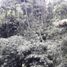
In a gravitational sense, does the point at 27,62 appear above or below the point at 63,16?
below

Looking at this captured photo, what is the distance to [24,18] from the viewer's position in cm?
1316

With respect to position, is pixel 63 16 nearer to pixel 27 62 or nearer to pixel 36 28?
pixel 36 28

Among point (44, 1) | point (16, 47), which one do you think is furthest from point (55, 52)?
point (44, 1)

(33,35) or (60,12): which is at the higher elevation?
(60,12)

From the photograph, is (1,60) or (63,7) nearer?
(1,60)

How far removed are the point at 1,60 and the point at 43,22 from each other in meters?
5.76

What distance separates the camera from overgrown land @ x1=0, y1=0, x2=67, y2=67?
833 cm

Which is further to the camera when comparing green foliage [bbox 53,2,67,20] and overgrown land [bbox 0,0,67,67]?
green foliage [bbox 53,2,67,20]

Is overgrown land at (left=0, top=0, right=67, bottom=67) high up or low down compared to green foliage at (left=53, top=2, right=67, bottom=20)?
down

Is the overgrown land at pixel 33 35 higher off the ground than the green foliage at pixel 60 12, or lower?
lower

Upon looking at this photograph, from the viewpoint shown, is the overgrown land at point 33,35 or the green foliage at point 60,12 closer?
the overgrown land at point 33,35

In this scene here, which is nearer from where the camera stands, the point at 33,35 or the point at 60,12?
the point at 33,35

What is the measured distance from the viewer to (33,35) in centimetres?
1098

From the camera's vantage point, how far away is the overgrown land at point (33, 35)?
8.33 metres
